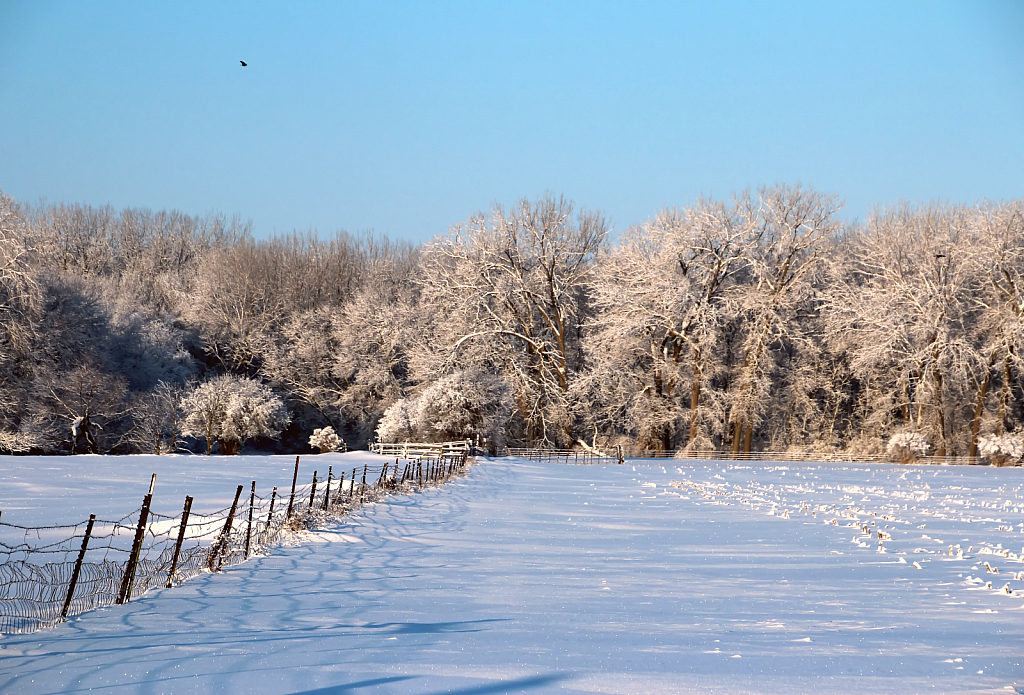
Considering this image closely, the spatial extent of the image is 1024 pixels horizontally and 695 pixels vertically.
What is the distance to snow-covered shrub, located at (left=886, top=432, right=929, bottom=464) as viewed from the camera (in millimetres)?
40500

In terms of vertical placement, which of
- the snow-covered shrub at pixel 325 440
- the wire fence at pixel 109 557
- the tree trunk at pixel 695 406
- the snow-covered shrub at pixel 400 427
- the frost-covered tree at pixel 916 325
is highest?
the frost-covered tree at pixel 916 325

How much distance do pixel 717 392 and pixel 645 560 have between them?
34.0m

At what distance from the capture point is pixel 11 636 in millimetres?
6355

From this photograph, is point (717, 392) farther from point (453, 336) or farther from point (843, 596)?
point (843, 596)

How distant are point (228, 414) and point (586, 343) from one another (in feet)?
62.3

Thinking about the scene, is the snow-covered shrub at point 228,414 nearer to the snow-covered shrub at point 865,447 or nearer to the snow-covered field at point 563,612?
the snow-covered field at point 563,612

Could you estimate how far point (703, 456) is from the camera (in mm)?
43812

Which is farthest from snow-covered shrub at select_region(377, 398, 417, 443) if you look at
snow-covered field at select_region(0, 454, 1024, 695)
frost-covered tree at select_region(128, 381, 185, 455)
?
snow-covered field at select_region(0, 454, 1024, 695)

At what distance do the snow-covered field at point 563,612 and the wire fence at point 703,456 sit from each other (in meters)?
23.8

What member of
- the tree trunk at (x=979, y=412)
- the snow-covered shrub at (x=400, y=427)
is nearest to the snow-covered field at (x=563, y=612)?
the snow-covered shrub at (x=400, y=427)

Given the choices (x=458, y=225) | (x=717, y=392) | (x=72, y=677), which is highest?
(x=458, y=225)

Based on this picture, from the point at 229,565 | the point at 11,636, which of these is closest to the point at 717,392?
the point at 229,565

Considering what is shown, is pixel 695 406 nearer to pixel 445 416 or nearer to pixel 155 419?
pixel 445 416

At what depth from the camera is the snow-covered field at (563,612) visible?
225 inches
